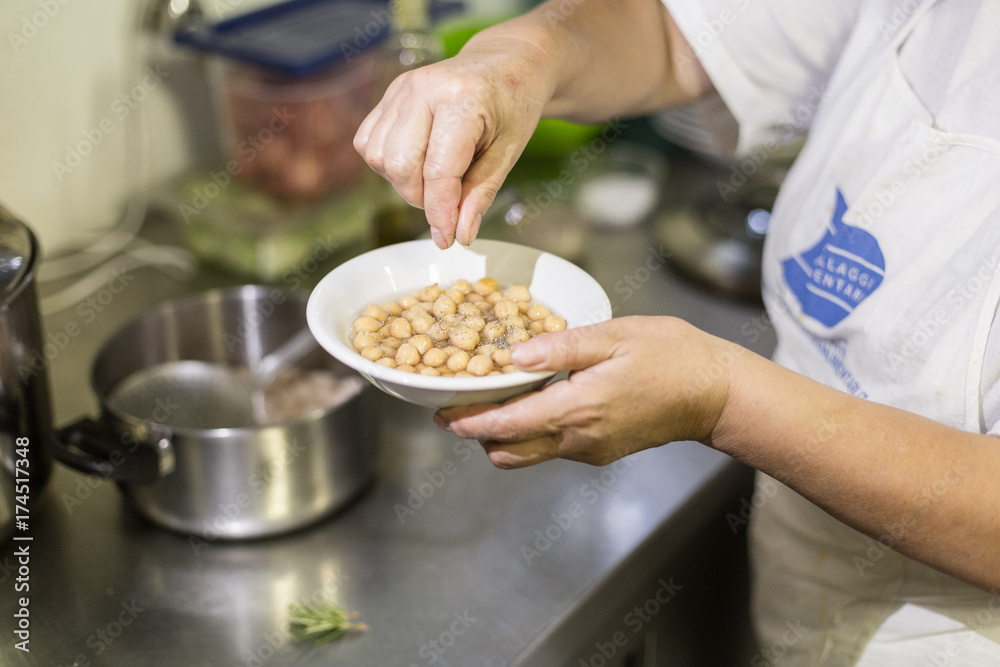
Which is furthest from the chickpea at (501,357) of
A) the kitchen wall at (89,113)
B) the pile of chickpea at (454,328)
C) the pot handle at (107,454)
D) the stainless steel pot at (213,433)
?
the kitchen wall at (89,113)

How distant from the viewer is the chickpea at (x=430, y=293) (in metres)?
0.85

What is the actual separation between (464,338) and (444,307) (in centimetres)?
5

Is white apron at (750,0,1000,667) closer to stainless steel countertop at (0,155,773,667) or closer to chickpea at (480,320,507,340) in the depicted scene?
stainless steel countertop at (0,155,773,667)

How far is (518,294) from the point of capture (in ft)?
2.79

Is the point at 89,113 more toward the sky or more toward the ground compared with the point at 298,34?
more toward the ground

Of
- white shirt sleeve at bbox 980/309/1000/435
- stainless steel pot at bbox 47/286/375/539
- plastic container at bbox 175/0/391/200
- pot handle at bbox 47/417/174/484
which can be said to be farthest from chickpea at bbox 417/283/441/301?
Answer: plastic container at bbox 175/0/391/200

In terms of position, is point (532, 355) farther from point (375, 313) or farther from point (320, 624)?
point (320, 624)

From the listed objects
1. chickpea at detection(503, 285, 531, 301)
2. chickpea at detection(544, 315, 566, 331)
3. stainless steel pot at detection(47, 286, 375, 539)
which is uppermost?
chickpea at detection(503, 285, 531, 301)

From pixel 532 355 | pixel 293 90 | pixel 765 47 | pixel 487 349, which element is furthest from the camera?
pixel 293 90

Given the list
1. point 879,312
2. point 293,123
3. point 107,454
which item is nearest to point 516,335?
point 879,312

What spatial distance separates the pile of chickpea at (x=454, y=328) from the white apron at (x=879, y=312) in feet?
1.09

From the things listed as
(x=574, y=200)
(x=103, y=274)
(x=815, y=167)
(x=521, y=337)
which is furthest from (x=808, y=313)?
(x=103, y=274)

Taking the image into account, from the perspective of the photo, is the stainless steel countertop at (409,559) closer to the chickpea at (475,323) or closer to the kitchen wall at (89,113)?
the chickpea at (475,323)

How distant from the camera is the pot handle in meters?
0.94
